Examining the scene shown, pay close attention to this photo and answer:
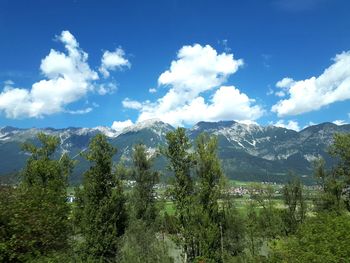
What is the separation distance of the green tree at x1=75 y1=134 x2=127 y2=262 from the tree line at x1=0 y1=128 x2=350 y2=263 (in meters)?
0.12

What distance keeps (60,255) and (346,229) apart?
17064 millimetres

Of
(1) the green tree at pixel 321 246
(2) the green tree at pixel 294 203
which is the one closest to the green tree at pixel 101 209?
(1) the green tree at pixel 321 246

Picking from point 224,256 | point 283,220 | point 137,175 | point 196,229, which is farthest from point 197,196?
point 283,220

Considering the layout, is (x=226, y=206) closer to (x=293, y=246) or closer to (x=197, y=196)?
(x=197, y=196)

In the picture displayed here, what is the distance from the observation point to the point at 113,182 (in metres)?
50.8

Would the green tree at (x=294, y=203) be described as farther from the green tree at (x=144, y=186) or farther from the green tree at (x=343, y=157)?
the green tree at (x=144, y=186)

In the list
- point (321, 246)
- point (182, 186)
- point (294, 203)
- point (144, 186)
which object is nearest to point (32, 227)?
point (321, 246)

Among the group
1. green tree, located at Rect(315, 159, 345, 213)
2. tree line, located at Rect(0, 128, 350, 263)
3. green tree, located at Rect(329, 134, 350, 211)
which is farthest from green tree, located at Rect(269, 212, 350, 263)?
green tree, located at Rect(315, 159, 345, 213)

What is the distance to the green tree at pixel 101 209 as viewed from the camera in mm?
46719

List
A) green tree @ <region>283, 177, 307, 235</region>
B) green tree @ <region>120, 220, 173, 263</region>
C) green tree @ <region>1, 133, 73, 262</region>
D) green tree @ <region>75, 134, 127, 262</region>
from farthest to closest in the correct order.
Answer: green tree @ <region>283, 177, 307, 235</region> → green tree @ <region>75, 134, 127, 262</region> → green tree @ <region>120, 220, 173, 263</region> → green tree @ <region>1, 133, 73, 262</region>

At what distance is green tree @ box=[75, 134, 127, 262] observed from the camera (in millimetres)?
46719

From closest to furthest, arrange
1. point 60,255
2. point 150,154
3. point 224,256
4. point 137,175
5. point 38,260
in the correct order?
point 38,260, point 60,255, point 224,256, point 137,175, point 150,154

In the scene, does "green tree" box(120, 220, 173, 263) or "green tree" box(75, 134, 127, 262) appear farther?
"green tree" box(75, 134, 127, 262)

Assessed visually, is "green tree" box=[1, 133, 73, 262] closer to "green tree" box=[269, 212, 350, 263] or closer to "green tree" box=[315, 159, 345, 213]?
"green tree" box=[269, 212, 350, 263]
